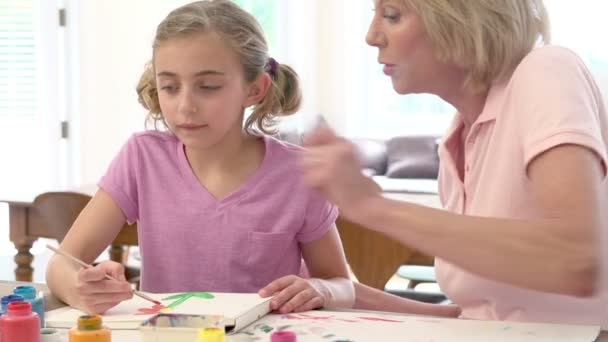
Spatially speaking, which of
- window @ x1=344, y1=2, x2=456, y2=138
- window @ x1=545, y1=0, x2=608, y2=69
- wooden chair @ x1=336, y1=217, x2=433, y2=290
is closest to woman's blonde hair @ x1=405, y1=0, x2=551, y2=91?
wooden chair @ x1=336, y1=217, x2=433, y2=290

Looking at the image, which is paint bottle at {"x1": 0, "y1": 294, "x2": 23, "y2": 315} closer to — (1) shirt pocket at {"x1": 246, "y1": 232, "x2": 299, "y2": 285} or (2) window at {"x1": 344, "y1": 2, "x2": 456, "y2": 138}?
(1) shirt pocket at {"x1": 246, "y1": 232, "x2": 299, "y2": 285}

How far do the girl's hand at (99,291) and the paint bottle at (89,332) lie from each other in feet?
0.97

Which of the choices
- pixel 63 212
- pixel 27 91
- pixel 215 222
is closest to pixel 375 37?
pixel 215 222

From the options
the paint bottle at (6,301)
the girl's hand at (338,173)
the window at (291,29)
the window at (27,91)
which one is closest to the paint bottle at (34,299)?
the paint bottle at (6,301)

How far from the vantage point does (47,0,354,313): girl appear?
1895 mm

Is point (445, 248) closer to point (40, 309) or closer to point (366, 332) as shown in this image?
point (366, 332)

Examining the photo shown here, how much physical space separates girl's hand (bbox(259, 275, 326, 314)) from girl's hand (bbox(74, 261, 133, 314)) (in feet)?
0.73

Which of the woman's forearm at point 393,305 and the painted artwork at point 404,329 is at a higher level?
the painted artwork at point 404,329

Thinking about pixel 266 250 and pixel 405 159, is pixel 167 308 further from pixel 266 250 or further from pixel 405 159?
pixel 405 159

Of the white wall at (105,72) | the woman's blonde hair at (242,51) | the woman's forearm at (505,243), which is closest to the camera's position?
the woman's forearm at (505,243)

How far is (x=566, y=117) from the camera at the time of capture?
4.56ft

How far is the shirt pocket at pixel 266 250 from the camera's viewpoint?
1957mm

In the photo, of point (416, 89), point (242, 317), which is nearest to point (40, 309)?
point (242, 317)

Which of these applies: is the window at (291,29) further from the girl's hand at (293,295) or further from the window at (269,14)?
the girl's hand at (293,295)
